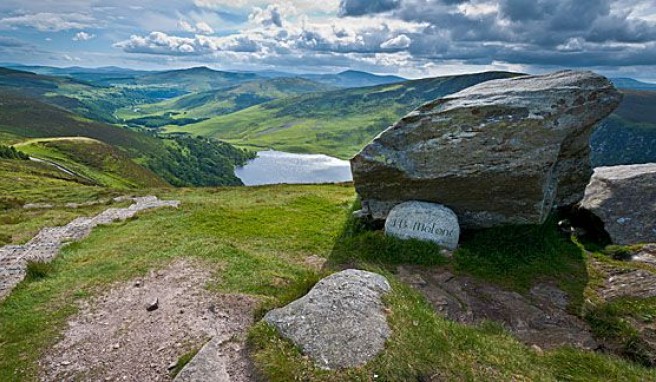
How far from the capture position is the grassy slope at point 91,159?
131488mm

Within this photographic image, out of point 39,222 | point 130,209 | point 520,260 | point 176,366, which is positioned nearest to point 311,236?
point 520,260

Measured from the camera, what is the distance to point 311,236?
2038cm

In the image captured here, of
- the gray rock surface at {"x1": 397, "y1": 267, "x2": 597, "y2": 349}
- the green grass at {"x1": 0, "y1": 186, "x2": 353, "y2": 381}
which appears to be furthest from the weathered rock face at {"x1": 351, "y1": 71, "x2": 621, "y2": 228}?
the green grass at {"x1": 0, "y1": 186, "x2": 353, "y2": 381}

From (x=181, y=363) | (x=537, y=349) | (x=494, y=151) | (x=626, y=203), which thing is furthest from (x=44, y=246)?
(x=626, y=203)

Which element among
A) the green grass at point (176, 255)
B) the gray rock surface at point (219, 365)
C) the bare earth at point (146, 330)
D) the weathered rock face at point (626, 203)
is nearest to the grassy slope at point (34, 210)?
the green grass at point (176, 255)

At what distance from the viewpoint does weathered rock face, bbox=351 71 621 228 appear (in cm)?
1669

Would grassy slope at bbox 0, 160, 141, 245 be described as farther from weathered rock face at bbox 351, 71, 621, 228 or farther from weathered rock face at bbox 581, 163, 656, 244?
weathered rock face at bbox 581, 163, 656, 244

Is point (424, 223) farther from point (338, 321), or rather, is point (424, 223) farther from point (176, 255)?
point (176, 255)

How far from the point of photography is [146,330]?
1150 cm

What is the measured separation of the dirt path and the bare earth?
4847 millimetres

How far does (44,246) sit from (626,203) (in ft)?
91.2

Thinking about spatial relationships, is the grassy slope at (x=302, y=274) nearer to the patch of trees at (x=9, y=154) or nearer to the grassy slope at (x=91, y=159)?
the patch of trees at (x=9, y=154)

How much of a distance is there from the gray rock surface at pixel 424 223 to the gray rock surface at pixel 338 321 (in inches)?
279

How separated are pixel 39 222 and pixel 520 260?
102 ft
